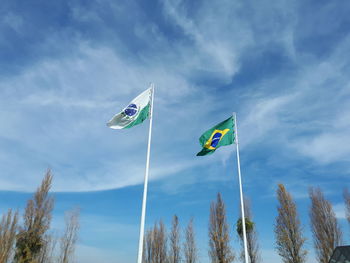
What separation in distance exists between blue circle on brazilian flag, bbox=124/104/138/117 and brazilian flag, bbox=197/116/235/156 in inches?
149

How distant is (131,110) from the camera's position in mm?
12352

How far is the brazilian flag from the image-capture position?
44.5ft

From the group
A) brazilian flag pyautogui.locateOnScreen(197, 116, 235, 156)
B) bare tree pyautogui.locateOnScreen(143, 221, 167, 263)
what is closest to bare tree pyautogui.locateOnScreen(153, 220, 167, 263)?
bare tree pyautogui.locateOnScreen(143, 221, 167, 263)

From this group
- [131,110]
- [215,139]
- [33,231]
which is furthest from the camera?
[33,231]

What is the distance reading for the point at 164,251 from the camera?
3369 cm

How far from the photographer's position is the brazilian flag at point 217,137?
1358 centimetres

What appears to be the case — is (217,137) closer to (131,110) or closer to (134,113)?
(134,113)

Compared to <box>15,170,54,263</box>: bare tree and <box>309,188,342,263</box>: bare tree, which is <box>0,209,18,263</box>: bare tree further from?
<box>309,188,342,263</box>: bare tree

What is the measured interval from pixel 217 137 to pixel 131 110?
15.6 feet

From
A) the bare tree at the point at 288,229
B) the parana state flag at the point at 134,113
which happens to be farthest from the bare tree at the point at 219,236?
the parana state flag at the point at 134,113

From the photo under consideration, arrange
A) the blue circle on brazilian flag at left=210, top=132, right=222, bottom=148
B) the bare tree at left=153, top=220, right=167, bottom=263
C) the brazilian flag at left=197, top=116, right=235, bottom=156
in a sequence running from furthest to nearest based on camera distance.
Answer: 1. the bare tree at left=153, top=220, right=167, bottom=263
2. the blue circle on brazilian flag at left=210, top=132, right=222, bottom=148
3. the brazilian flag at left=197, top=116, right=235, bottom=156

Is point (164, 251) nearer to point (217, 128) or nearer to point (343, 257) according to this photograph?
point (343, 257)

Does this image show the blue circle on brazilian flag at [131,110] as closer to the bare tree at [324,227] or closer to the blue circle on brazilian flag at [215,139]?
the blue circle on brazilian flag at [215,139]

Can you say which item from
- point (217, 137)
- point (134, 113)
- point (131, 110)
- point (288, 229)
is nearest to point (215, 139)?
point (217, 137)
